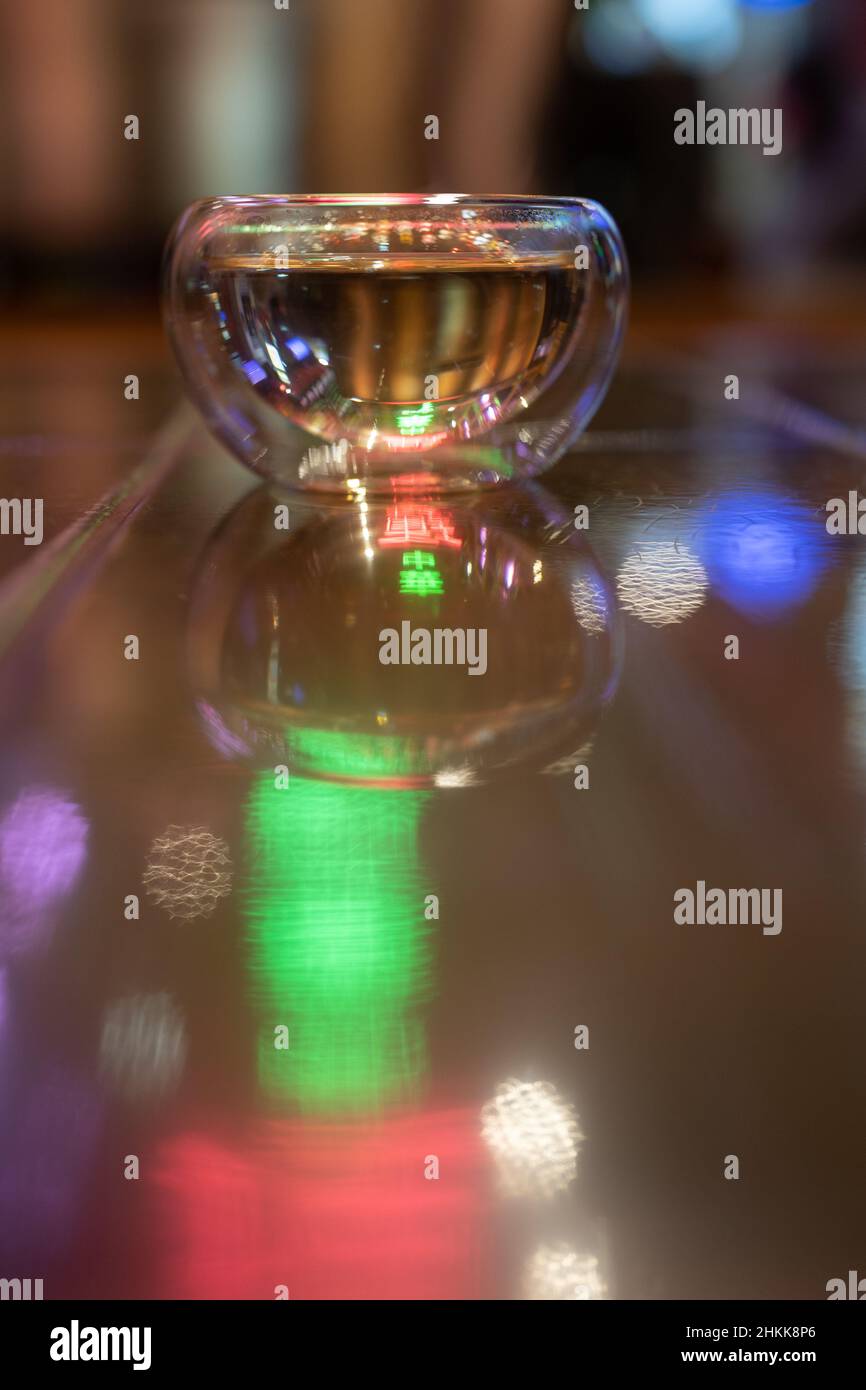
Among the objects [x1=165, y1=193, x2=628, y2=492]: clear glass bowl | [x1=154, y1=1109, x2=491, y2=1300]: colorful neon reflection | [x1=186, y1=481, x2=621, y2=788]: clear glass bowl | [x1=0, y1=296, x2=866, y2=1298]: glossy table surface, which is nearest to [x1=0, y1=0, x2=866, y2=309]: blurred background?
[x1=165, y1=193, x2=628, y2=492]: clear glass bowl

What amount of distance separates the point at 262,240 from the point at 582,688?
348 millimetres

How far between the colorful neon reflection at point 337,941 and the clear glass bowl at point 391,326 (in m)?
0.38

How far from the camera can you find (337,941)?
317 millimetres

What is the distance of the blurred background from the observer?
2.90 metres

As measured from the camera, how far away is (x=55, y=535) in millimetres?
730

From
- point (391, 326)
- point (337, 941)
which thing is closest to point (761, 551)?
point (391, 326)

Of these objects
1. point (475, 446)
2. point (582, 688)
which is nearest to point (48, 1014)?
point (582, 688)

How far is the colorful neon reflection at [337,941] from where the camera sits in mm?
274

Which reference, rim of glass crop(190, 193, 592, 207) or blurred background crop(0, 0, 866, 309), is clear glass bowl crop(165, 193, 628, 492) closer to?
rim of glass crop(190, 193, 592, 207)

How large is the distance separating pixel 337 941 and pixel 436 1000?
0.03 meters

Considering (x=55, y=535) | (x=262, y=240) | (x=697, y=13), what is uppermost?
(x=697, y=13)
